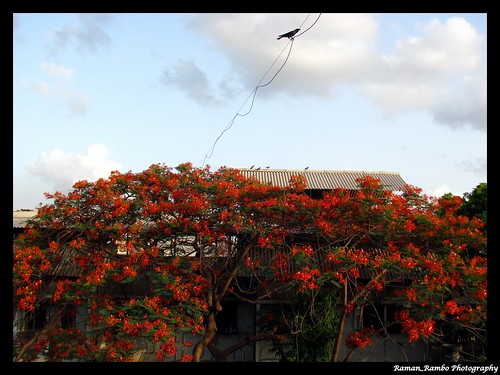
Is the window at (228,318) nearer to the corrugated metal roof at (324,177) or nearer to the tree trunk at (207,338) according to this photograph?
the tree trunk at (207,338)

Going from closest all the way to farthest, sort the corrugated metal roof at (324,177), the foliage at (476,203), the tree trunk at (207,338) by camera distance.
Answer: the tree trunk at (207,338) < the corrugated metal roof at (324,177) < the foliage at (476,203)

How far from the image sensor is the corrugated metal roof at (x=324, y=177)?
53.9ft

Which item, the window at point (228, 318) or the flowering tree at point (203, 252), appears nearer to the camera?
the flowering tree at point (203, 252)

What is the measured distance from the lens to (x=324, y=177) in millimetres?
17094

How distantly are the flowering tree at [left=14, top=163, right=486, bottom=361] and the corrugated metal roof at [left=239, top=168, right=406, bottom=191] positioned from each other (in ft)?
20.5

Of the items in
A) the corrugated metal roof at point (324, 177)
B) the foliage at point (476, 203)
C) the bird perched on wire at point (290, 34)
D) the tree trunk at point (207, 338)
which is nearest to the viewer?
the bird perched on wire at point (290, 34)

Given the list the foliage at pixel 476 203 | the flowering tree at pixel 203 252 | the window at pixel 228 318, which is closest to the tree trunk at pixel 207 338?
the flowering tree at pixel 203 252

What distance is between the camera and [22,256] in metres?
8.27

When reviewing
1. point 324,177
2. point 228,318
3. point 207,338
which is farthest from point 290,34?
point 324,177

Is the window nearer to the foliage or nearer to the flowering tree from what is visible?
the flowering tree

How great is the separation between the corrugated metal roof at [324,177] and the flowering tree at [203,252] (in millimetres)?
6237
